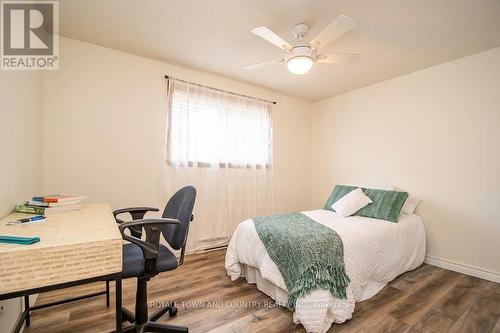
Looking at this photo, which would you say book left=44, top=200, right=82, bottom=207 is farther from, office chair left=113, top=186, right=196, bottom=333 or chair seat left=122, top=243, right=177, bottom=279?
chair seat left=122, top=243, right=177, bottom=279

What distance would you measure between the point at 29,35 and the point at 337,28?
7.68 ft

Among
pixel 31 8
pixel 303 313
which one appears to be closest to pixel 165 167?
pixel 31 8

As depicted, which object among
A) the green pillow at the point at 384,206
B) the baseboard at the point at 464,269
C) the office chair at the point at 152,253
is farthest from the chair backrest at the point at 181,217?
the baseboard at the point at 464,269

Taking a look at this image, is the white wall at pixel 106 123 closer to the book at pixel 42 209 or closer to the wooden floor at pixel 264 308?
the book at pixel 42 209

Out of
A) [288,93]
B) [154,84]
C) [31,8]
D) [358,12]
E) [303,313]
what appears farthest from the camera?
[288,93]

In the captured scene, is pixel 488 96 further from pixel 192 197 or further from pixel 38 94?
pixel 38 94

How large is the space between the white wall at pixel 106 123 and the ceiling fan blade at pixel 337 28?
5.93 feet

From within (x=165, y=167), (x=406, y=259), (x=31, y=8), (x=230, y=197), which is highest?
(x=31, y=8)

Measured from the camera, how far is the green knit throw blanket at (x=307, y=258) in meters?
1.63

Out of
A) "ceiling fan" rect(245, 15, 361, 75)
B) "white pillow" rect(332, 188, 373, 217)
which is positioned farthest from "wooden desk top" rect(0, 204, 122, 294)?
"white pillow" rect(332, 188, 373, 217)

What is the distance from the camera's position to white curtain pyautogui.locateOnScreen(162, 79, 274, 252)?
2.86 m

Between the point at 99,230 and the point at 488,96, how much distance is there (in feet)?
11.9

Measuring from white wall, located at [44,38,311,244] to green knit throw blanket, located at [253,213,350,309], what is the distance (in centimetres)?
154

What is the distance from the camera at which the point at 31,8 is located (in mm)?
1738
